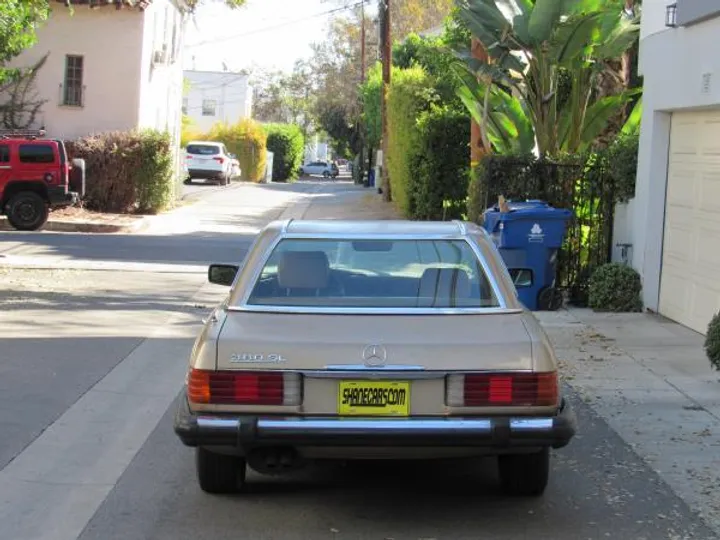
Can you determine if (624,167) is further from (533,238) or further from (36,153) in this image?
(36,153)

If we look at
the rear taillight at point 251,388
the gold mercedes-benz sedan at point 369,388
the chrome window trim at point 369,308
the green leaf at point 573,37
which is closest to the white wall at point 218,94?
the green leaf at point 573,37

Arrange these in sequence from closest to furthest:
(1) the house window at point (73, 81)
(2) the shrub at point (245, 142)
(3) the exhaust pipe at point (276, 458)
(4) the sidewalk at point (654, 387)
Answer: (3) the exhaust pipe at point (276, 458), (4) the sidewalk at point (654, 387), (1) the house window at point (73, 81), (2) the shrub at point (245, 142)

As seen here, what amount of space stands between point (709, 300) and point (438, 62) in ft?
61.5

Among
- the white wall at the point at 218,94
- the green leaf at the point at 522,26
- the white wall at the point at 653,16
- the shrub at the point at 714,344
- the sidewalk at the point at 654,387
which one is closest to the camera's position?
the sidewalk at the point at 654,387

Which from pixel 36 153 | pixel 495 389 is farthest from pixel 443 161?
pixel 495 389

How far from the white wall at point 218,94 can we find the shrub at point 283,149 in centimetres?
1675

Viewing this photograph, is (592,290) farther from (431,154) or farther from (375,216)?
(375,216)

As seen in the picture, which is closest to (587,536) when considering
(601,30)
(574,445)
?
(574,445)

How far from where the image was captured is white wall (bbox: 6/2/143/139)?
27.9 metres

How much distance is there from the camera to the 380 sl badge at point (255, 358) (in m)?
5.09

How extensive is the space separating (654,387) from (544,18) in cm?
714

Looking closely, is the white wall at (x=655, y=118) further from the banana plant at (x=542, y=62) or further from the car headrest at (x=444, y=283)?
the car headrest at (x=444, y=283)

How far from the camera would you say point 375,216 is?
31.1 meters

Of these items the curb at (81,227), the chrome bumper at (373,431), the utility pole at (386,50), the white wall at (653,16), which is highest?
the utility pole at (386,50)
